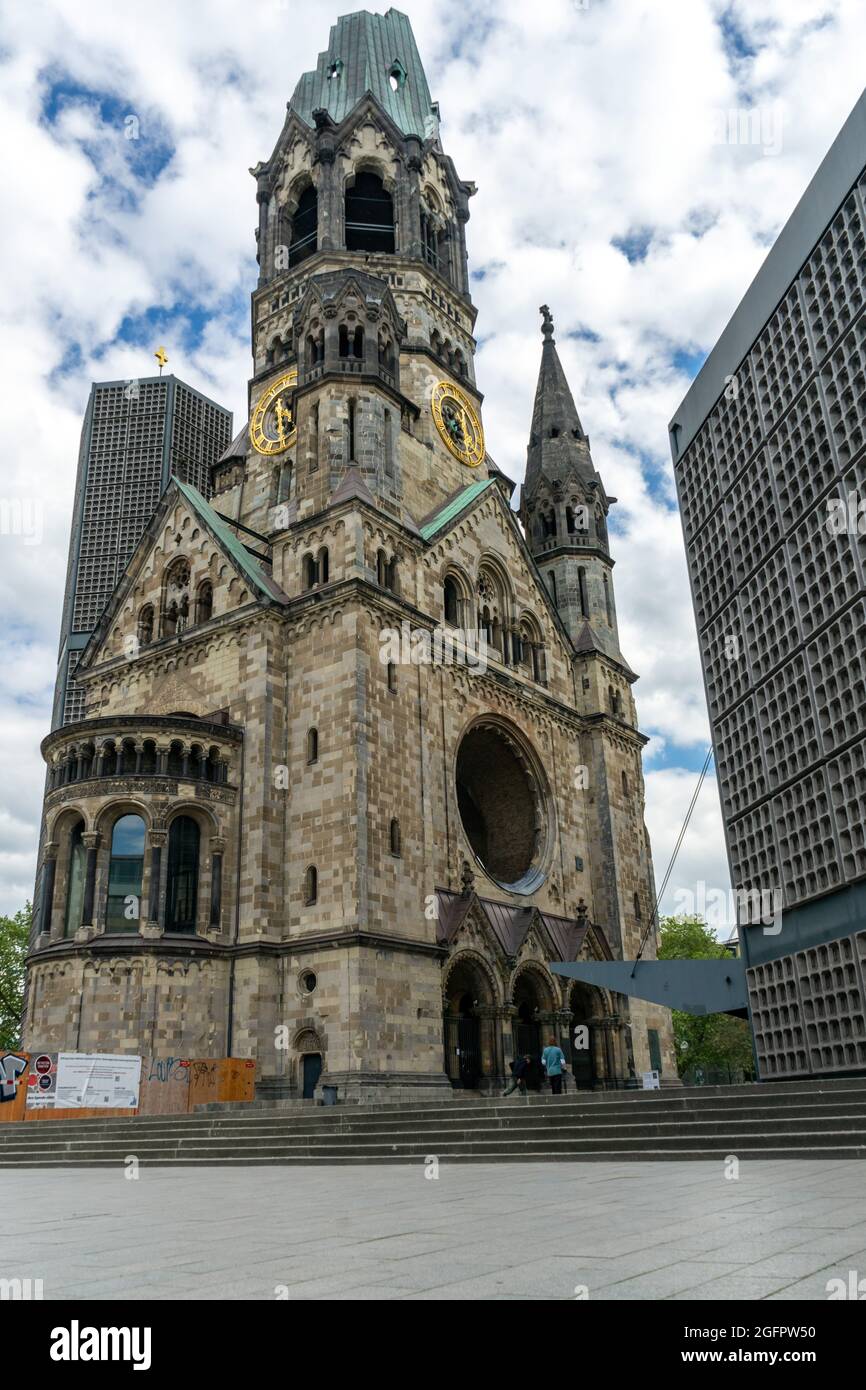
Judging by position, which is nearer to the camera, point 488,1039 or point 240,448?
point 488,1039

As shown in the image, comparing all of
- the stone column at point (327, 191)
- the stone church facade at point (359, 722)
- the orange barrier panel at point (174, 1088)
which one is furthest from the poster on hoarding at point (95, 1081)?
the stone column at point (327, 191)

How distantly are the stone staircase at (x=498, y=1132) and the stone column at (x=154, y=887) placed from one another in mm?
6788

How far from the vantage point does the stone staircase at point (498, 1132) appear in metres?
14.9

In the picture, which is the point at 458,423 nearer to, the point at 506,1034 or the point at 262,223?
the point at 262,223

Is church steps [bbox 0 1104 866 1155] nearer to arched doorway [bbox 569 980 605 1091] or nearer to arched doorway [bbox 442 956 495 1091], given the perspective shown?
arched doorway [bbox 442 956 495 1091]

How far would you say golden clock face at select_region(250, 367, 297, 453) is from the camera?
4422cm

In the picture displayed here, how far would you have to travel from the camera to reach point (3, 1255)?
715cm

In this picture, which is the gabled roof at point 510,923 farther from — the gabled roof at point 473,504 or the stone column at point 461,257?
the stone column at point 461,257

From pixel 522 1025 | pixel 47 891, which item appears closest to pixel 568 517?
pixel 522 1025

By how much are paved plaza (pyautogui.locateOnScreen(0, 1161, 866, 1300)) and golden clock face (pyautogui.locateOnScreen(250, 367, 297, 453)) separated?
35.5 meters

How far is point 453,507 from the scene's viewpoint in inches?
1661

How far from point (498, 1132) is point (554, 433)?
129ft

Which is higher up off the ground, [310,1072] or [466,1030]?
[466,1030]
